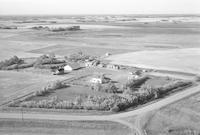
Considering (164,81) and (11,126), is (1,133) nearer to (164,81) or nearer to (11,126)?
(11,126)

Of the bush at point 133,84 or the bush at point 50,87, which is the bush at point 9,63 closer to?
the bush at point 50,87

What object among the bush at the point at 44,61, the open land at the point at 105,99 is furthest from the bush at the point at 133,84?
the bush at the point at 44,61

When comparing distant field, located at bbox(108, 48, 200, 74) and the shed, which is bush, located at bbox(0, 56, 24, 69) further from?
distant field, located at bbox(108, 48, 200, 74)

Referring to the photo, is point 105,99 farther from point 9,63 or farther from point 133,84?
point 9,63

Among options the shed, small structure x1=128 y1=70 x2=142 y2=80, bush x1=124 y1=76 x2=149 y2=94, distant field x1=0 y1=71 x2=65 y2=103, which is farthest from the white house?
the shed

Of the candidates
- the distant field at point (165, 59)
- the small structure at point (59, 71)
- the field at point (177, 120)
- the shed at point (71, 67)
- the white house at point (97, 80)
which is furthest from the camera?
the distant field at point (165, 59)

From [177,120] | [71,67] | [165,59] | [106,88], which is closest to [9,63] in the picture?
[71,67]
